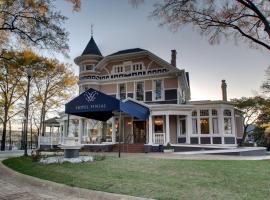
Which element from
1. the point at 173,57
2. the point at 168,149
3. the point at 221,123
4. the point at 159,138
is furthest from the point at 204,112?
the point at 173,57

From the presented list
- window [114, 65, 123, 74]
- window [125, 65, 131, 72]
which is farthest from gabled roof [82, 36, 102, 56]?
window [125, 65, 131, 72]

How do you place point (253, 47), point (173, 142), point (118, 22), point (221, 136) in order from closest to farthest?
point (253, 47) < point (118, 22) < point (221, 136) < point (173, 142)

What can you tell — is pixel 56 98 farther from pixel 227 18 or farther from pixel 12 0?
pixel 227 18

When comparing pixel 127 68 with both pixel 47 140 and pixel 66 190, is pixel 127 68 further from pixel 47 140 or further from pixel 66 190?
pixel 66 190

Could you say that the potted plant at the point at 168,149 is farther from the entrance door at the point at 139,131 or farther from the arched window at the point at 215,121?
the arched window at the point at 215,121

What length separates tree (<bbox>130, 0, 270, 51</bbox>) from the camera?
922 centimetres

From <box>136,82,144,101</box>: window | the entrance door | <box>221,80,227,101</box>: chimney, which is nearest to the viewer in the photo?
the entrance door

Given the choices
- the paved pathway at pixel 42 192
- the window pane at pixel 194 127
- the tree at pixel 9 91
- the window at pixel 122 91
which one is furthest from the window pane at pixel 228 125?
the tree at pixel 9 91

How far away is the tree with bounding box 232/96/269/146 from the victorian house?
11.4 ft

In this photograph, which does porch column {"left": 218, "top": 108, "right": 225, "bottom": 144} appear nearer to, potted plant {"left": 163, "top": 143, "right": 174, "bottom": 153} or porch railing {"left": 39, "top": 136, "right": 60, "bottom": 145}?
potted plant {"left": 163, "top": 143, "right": 174, "bottom": 153}

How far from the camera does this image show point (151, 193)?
5422 mm

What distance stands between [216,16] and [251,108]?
2284cm

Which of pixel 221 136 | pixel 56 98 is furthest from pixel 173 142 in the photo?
pixel 56 98

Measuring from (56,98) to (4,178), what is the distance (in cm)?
2724
